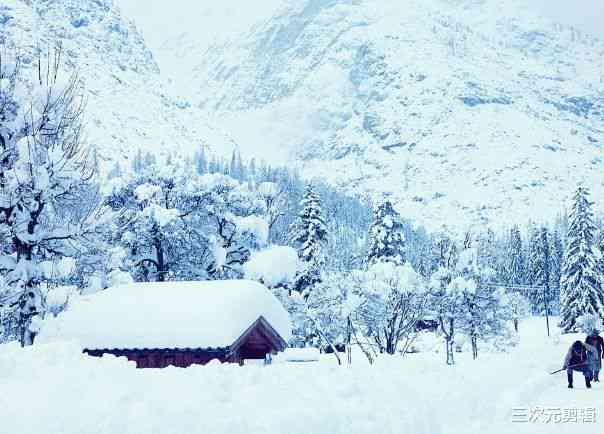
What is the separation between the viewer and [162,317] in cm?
1727

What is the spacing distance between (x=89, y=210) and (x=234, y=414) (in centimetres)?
1002

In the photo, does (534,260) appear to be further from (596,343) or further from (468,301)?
(596,343)

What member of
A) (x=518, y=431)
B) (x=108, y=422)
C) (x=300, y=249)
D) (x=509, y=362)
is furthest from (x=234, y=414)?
(x=300, y=249)

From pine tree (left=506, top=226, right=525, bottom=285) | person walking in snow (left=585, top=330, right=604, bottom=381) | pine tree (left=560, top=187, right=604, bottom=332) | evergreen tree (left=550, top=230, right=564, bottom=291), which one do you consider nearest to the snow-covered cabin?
person walking in snow (left=585, top=330, right=604, bottom=381)

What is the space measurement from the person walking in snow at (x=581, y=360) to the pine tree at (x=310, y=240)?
25.3m

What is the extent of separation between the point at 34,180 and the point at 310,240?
2859cm

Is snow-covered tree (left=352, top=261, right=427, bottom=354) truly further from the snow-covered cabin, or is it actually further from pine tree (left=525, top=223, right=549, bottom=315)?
pine tree (left=525, top=223, right=549, bottom=315)

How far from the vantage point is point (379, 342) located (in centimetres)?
2881

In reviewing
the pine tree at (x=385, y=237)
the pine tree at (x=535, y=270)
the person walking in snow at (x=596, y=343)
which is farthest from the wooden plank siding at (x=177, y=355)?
the pine tree at (x=535, y=270)

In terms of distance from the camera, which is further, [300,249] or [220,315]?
[300,249]

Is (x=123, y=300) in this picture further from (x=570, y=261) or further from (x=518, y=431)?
(x=570, y=261)

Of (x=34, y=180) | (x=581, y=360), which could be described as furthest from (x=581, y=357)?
(x=34, y=180)

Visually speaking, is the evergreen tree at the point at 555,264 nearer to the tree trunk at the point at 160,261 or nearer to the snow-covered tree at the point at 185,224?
the snow-covered tree at the point at 185,224

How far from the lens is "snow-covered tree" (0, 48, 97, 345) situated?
14.1m
